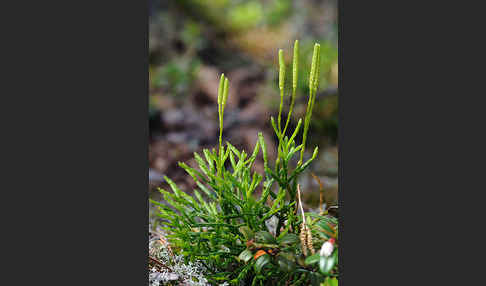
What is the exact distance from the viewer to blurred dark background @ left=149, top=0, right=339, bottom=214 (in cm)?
261

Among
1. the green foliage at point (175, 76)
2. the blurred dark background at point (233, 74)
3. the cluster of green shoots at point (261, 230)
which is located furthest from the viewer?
the green foliage at point (175, 76)

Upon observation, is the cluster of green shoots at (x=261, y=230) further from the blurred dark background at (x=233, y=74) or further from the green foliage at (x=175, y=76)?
the green foliage at (x=175, y=76)

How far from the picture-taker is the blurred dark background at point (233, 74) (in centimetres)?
261

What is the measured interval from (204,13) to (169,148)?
96cm

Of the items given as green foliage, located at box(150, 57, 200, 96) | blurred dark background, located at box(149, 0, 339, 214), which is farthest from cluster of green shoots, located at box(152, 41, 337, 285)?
green foliage, located at box(150, 57, 200, 96)

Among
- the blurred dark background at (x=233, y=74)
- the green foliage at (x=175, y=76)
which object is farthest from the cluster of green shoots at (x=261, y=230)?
the green foliage at (x=175, y=76)

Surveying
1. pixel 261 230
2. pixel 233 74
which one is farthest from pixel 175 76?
pixel 261 230

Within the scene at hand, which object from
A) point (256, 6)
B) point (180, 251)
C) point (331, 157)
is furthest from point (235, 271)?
point (256, 6)

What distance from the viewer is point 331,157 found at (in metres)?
2.60

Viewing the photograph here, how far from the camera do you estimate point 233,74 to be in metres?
3.20

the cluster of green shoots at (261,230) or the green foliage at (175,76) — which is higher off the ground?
the green foliage at (175,76)

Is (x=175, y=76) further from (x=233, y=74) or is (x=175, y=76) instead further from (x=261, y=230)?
(x=261, y=230)

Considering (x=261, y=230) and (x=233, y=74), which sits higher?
(x=233, y=74)

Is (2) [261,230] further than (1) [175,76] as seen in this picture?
No
